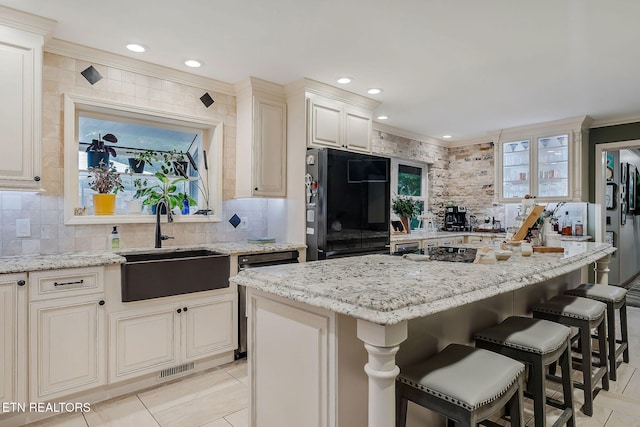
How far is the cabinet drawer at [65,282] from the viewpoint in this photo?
2.18 metres

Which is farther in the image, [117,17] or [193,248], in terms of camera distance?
[193,248]

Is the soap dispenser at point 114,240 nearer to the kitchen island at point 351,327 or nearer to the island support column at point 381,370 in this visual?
the kitchen island at point 351,327

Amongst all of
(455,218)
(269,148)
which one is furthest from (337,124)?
(455,218)

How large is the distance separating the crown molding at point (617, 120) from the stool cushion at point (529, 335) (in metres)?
4.20

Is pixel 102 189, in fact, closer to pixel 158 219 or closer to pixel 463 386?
pixel 158 219

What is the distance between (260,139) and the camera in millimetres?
3512

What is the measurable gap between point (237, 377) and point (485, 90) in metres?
3.50

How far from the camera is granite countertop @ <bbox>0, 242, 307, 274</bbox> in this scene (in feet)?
7.09

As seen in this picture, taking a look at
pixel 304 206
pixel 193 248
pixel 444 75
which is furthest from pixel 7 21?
pixel 444 75

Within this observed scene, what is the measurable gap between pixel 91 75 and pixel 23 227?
4.06 ft

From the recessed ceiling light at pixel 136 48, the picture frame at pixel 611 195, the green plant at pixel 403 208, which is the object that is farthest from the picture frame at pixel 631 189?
the recessed ceiling light at pixel 136 48

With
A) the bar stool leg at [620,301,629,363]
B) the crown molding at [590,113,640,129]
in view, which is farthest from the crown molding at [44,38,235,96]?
the crown molding at [590,113,640,129]

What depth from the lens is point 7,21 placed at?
2.29 metres

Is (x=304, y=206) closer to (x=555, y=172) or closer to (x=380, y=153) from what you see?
(x=380, y=153)
